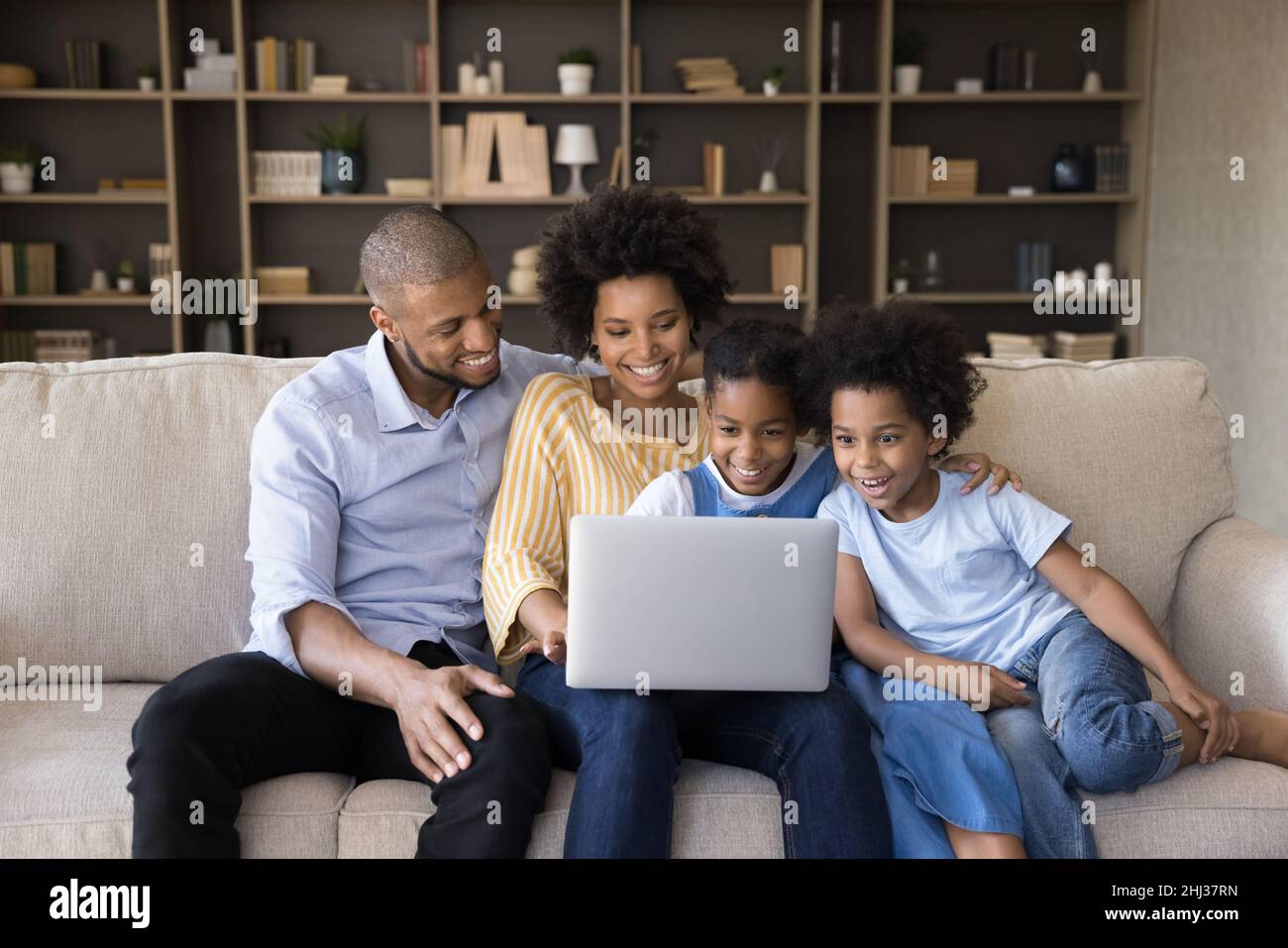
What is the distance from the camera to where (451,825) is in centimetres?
152

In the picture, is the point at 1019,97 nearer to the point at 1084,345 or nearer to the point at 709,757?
the point at 1084,345

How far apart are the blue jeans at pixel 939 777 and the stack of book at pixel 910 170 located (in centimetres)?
343

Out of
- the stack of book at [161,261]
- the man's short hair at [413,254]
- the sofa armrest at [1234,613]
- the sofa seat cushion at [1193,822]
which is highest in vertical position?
the stack of book at [161,261]

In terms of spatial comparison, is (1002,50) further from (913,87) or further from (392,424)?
(392,424)

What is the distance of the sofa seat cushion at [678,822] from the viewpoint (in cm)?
157

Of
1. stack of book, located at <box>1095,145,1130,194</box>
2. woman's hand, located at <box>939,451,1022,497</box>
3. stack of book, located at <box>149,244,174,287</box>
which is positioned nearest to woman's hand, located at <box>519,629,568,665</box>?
woman's hand, located at <box>939,451,1022,497</box>

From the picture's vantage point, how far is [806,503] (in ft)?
6.23

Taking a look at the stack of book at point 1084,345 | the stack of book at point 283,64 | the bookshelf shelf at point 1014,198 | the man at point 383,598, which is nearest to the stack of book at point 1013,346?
the stack of book at point 1084,345

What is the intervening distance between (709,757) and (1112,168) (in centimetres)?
382

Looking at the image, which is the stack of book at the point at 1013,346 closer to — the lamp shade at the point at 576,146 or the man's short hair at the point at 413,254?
the lamp shade at the point at 576,146

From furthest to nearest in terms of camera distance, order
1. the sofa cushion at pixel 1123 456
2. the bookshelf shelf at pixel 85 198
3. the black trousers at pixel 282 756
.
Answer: the bookshelf shelf at pixel 85 198, the sofa cushion at pixel 1123 456, the black trousers at pixel 282 756

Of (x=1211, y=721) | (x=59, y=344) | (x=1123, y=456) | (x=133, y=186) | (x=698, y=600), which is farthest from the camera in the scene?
(x=59, y=344)

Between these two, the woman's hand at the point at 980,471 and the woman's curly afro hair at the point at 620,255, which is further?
the woman's curly afro hair at the point at 620,255

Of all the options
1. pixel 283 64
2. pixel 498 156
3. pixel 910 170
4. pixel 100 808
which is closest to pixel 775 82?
pixel 910 170
